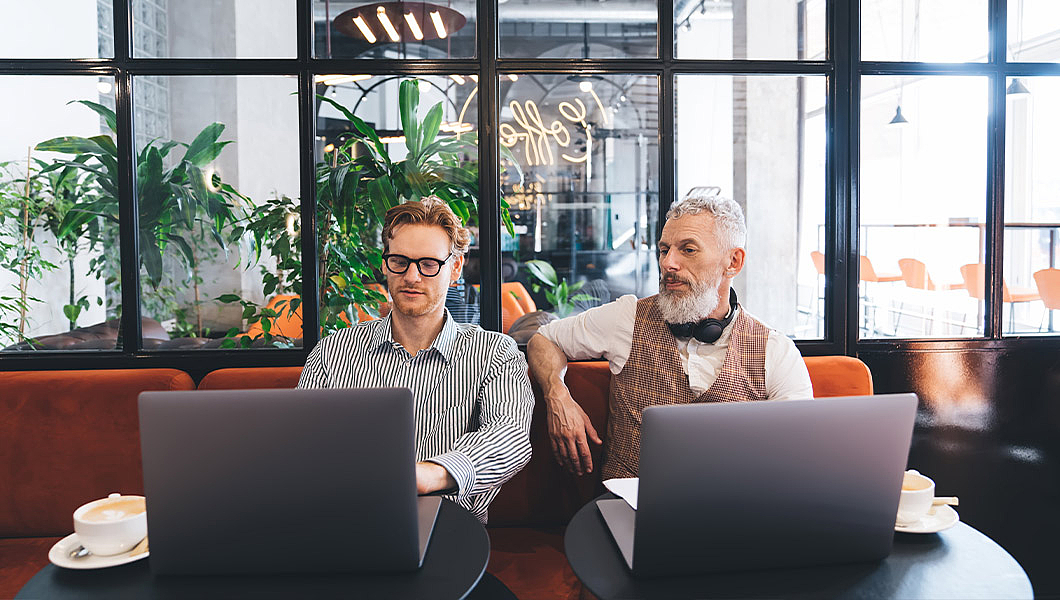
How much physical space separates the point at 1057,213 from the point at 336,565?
290cm

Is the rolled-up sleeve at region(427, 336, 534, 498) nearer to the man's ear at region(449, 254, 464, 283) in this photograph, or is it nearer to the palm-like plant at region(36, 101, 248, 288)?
the man's ear at region(449, 254, 464, 283)

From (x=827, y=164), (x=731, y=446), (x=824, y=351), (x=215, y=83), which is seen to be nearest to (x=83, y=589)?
(x=731, y=446)

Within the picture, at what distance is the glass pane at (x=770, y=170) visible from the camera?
8.62ft

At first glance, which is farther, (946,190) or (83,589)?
(946,190)

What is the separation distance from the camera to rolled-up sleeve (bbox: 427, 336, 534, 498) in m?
1.51

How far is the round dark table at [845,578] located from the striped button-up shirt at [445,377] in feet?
2.00

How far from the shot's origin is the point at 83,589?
41.9 inches

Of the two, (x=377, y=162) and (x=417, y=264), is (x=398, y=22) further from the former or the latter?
(x=417, y=264)

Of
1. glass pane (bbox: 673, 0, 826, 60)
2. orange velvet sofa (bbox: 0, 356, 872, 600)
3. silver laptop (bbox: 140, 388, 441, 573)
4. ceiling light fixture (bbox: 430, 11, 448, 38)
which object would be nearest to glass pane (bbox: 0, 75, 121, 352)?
orange velvet sofa (bbox: 0, 356, 872, 600)

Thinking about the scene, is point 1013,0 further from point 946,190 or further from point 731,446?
point 731,446

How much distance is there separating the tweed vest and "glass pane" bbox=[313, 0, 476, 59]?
1.21 meters

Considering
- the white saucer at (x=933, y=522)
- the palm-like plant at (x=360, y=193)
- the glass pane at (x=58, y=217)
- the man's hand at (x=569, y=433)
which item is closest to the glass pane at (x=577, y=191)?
the palm-like plant at (x=360, y=193)

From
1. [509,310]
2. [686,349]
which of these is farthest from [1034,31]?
[509,310]

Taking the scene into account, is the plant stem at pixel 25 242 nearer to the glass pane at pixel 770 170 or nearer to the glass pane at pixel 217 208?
the glass pane at pixel 217 208
